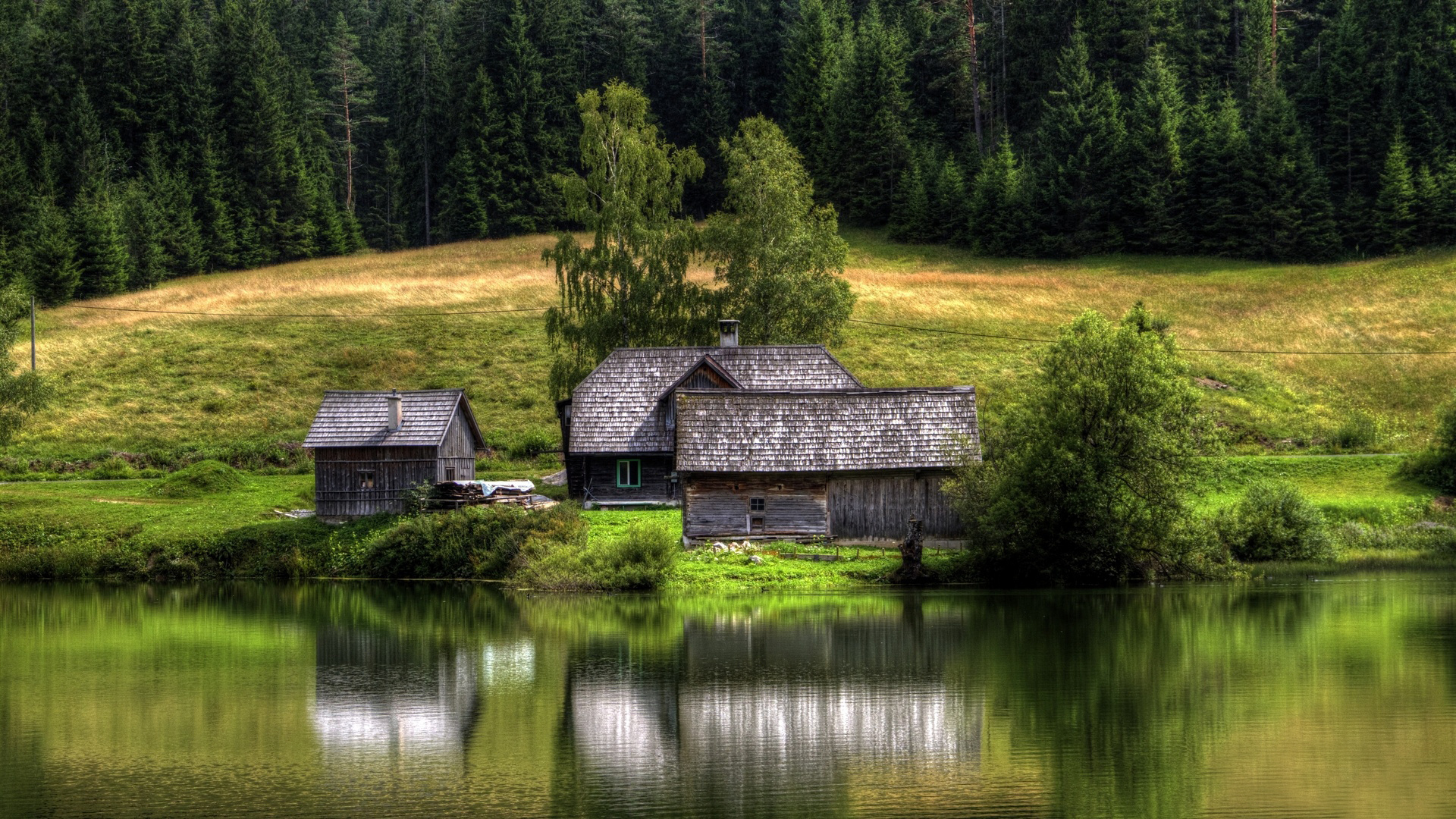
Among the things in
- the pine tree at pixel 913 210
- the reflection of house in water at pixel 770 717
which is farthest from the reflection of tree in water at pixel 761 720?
the pine tree at pixel 913 210

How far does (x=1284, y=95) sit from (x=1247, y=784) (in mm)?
76496

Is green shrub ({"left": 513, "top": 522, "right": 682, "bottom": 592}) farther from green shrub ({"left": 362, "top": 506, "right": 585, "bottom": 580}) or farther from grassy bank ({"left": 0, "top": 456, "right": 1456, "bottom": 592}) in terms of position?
green shrub ({"left": 362, "top": 506, "right": 585, "bottom": 580})

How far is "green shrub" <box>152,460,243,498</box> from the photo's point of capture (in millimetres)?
48688

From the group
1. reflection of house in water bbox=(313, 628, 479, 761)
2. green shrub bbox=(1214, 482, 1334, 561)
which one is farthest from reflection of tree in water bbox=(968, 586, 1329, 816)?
reflection of house in water bbox=(313, 628, 479, 761)

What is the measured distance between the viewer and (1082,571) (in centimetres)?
3947

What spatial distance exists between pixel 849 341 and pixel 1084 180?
89.3 feet

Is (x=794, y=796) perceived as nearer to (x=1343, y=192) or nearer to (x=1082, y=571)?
(x=1082, y=571)

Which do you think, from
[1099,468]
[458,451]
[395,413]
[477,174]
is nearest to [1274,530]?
[1099,468]

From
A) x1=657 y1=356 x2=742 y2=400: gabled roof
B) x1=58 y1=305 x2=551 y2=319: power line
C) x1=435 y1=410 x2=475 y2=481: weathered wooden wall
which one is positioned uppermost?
x1=58 y1=305 x2=551 y2=319: power line

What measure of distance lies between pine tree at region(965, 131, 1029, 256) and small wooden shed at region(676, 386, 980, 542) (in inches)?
1848

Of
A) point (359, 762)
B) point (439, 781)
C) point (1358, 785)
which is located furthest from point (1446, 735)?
point (359, 762)

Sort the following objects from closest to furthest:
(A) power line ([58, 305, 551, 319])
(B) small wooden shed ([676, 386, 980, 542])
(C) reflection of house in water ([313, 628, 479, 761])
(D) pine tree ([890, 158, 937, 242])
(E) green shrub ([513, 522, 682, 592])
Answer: (C) reflection of house in water ([313, 628, 479, 761]) < (E) green shrub ([513, 522, 682, 592]) < (B) small wooden shed ([676, 386, 980, 542]) < (A) power line ([58, 305, 551, 319]) < (D) pine tree ([890, 158, 937, 242])

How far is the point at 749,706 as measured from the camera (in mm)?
23953

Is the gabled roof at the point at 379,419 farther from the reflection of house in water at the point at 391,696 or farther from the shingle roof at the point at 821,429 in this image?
the reflection of house in water at the point at 391,696
